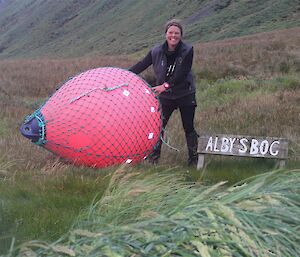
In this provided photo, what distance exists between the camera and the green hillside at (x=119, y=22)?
49.2 metres

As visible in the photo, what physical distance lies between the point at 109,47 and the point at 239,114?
6258 cm

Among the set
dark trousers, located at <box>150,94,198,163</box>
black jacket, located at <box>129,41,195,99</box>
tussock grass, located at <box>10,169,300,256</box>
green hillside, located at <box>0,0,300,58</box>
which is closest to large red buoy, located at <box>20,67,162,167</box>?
dark trousers, located at <box>150,94,198,163</box>

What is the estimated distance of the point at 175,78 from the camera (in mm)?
5430

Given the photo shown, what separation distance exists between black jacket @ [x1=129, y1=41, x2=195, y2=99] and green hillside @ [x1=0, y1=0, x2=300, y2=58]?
3573cm

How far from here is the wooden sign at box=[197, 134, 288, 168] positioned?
4965 mm

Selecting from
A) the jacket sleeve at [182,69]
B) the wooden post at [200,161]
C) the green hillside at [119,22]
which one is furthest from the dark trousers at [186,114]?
the green hillside at [119,22]

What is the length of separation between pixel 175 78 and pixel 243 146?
3.42 feet

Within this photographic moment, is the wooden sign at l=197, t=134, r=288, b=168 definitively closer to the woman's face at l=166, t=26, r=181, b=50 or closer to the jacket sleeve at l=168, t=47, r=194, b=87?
the jacket sleeve at l=168, t=47, r=194, b=87

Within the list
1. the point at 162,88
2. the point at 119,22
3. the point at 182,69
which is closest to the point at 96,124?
the point at 162,88

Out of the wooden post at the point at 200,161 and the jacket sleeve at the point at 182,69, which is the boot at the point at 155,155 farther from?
the jacket sleeve at the point at 182,69

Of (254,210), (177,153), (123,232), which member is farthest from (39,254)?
(177,153)

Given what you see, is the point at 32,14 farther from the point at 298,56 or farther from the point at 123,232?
the point at 123,232

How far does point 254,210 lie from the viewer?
248 centimetres

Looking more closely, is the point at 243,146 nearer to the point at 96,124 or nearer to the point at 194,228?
the point at 96,124
